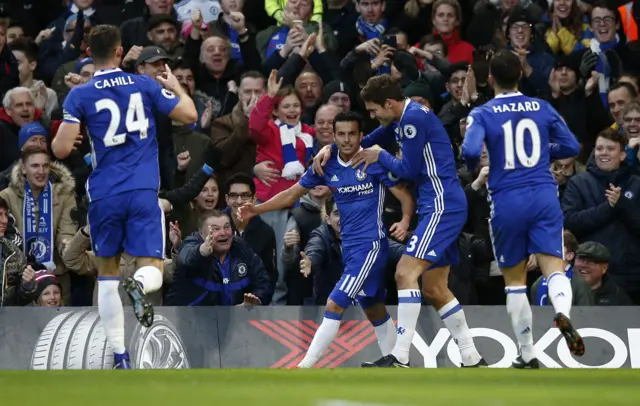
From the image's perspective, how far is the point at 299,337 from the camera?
12.8 m

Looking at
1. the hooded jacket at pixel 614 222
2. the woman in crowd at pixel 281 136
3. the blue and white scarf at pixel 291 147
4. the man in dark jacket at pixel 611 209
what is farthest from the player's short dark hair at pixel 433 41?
the hooded jacket at pixel 614 222

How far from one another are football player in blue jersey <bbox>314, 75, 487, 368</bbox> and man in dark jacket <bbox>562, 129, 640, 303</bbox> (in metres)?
2.95

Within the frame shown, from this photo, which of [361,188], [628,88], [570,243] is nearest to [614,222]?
[570,243]

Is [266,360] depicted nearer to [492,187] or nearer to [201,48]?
[492,187]

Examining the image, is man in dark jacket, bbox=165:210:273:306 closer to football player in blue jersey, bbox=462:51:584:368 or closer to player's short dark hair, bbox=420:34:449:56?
football player in blue jersey, bbox=462:51:584:368

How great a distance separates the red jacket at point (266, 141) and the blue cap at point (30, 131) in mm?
2297

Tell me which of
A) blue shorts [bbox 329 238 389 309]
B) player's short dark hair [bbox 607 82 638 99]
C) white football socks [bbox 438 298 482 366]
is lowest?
white football socks [bbox 438 298 482 366]

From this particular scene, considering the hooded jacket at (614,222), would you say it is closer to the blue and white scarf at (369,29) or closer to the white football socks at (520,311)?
the white football socks at (520,311)

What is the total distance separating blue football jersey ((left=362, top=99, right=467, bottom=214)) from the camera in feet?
37.1

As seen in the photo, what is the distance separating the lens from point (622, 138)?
14219 millimetres

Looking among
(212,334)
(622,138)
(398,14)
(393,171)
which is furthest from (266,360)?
(398,14)

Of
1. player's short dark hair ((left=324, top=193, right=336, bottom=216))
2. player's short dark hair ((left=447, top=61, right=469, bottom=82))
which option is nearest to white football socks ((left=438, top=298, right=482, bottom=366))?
player's short dark hair ((left=324, top=193, right=336, bottom=216))

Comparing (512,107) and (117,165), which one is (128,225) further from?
(512,107)

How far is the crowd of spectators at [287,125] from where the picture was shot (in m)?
13.4
